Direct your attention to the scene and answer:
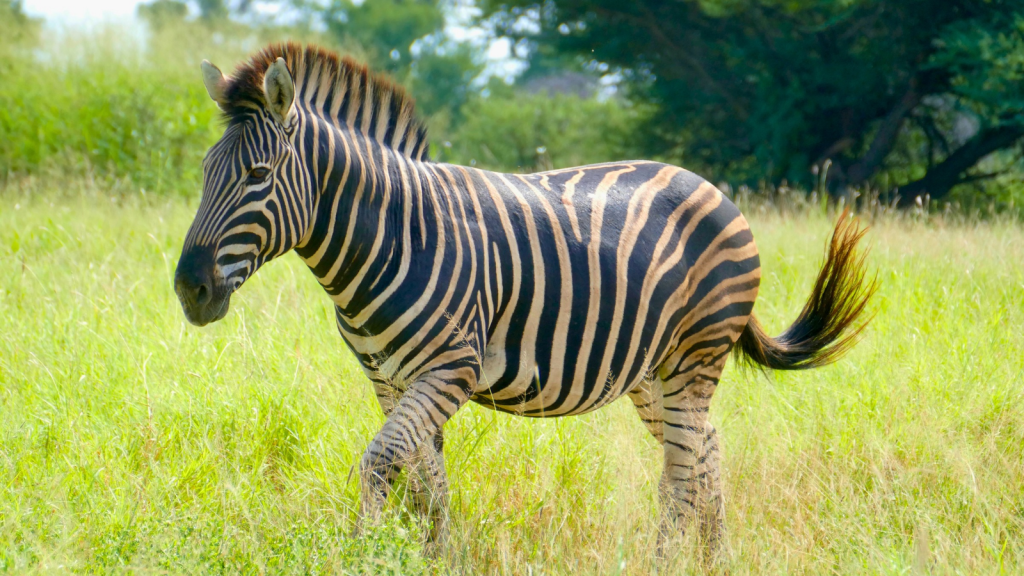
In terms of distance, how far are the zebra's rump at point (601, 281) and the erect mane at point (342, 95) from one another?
0.93 ft

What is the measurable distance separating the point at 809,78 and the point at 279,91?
10.9m

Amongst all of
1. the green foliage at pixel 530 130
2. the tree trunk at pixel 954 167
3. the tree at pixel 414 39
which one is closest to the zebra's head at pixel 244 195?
the tree trunk at pixel 954 167

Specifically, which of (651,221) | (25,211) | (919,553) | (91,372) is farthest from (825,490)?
(25,211)

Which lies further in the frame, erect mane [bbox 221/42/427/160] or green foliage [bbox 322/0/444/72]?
green foliage [bbox 322/0/444/72]

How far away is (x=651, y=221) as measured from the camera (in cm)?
323

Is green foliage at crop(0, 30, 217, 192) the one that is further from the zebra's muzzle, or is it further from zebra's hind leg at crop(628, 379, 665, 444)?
the zebra's muzzle

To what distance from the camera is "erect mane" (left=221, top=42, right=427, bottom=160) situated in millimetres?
2641

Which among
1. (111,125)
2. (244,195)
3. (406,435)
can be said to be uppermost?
(111,125)

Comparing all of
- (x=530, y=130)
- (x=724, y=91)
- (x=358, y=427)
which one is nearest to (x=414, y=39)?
(x=530, y=130)

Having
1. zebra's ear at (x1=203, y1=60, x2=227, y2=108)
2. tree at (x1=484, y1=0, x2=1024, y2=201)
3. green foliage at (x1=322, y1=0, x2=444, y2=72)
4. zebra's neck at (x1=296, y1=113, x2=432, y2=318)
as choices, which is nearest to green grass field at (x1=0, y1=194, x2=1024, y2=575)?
zebra's neck at (x1=296, y1=113, x2=432, y2=318)

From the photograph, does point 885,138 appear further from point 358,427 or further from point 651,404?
point 358,427

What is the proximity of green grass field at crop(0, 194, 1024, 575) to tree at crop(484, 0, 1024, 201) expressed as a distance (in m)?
6.79

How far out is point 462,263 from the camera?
2795 millimetres

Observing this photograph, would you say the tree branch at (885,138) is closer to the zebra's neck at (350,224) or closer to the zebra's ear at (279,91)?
the zebra's neck at (350,224)
